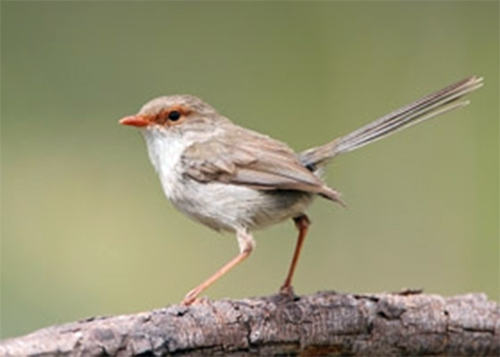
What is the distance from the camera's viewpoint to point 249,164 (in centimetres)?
331

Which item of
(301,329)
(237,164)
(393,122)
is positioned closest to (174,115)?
(237,164)

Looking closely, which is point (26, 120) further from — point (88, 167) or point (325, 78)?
point (325, 78)

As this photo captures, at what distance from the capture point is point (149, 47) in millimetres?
5102

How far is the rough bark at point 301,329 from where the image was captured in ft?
→ 8.24

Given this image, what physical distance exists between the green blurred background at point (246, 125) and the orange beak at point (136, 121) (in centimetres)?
120

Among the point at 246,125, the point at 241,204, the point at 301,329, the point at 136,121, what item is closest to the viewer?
the point at 301,329

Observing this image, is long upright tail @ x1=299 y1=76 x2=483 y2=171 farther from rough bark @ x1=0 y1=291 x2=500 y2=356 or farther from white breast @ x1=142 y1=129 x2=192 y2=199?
rough bark @ x1=0 y1=291 x2=500 y2=356

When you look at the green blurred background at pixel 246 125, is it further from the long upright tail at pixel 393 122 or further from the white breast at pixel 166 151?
the long upright tail at pixel 393 122

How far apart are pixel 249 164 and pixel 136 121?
386 mm

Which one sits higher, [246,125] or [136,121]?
[246,125]

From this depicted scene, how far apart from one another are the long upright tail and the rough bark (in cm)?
49

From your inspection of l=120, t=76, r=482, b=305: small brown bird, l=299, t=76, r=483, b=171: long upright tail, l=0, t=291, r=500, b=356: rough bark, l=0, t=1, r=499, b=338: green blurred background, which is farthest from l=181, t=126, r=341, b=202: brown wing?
l=0, t=1, r=499, b=338: green blurred background

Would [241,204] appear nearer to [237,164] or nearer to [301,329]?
[237,164]

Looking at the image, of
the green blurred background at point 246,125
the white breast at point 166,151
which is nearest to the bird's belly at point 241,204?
the white breast at point 166,151
